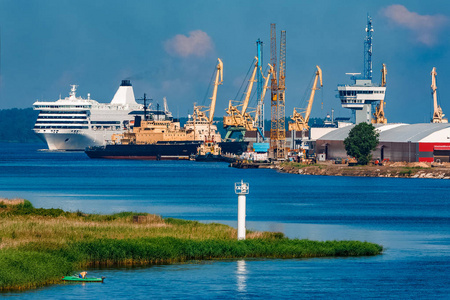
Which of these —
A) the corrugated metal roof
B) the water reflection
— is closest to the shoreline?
the corrugated metal roof

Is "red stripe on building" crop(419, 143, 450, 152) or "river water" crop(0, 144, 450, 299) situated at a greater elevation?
"red stripe on building" crop(419, 143, 450, 152)

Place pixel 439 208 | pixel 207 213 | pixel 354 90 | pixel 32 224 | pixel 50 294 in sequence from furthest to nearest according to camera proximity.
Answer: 1. pixel 354 90
2. pixel 439 208
3. pixel 207 213
4. pixel 32 224
5. pixel 50 294

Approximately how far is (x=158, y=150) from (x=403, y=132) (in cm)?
6191

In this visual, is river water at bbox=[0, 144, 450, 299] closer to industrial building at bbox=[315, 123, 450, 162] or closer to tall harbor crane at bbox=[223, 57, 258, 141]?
industrial building at bbox=[315, 123, 450, 162]

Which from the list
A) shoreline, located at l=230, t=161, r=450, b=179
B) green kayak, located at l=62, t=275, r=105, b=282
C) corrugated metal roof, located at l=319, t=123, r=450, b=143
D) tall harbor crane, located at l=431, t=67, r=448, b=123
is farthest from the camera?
tall harbor crane, located at l=431, t=67, r=448, b=123

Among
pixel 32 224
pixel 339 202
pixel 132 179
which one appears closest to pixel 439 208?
pixel 339 202

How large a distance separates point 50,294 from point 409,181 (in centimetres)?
7972

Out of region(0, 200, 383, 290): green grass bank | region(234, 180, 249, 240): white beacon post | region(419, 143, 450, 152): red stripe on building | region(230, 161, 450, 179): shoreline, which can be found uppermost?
region(419, 143, 450, 152): red stripe on building

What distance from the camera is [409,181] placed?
341 feet

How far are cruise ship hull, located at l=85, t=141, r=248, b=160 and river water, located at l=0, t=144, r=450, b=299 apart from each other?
56844 mm

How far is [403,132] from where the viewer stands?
127 m

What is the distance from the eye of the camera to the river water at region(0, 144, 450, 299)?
3072 centimetres

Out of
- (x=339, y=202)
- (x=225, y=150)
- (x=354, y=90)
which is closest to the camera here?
(x=339, y=202)

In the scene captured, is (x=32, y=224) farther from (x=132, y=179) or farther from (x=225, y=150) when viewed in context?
(x=225, y=150)
